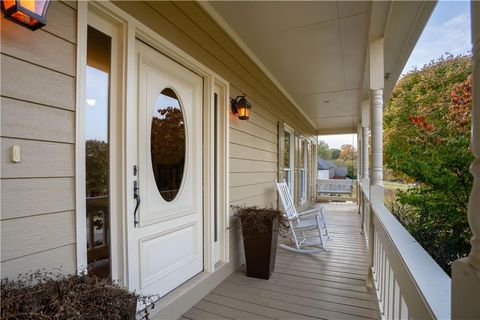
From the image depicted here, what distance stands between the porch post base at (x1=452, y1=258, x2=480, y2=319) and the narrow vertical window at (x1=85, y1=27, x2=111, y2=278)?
1620mm

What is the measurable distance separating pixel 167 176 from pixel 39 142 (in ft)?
3.23

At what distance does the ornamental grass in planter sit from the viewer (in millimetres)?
850

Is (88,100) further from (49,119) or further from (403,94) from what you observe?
(403,94)

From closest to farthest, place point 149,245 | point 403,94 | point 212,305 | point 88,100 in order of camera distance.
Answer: point 88,100 → point 149,245 → point 212,305 → point 403,94

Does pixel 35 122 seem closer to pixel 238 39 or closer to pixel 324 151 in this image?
pixel 238 39

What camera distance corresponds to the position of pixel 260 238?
2730 millimetres

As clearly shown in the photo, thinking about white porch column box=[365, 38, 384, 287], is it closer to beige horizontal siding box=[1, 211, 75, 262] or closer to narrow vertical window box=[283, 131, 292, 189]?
beige horizontal siding box=[1, 211, 75, 262]

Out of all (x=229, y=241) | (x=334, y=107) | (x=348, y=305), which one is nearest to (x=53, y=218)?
(x=229, y=241)

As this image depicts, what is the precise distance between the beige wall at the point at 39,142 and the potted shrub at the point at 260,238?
1.75 metres

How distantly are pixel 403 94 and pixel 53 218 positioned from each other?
8.57 meters

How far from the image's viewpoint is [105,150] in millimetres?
1561

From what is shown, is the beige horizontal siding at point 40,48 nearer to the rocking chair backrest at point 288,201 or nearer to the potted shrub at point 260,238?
the potted shrub at point 260,238

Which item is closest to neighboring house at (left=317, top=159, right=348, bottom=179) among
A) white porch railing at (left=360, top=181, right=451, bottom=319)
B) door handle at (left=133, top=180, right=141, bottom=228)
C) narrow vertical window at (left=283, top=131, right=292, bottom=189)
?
narrow vertical window at (left=283, top=131, right=292, bottom=189)

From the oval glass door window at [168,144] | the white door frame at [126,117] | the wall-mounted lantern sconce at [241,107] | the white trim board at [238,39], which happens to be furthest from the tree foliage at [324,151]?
the oval glass door window at [168,144]
